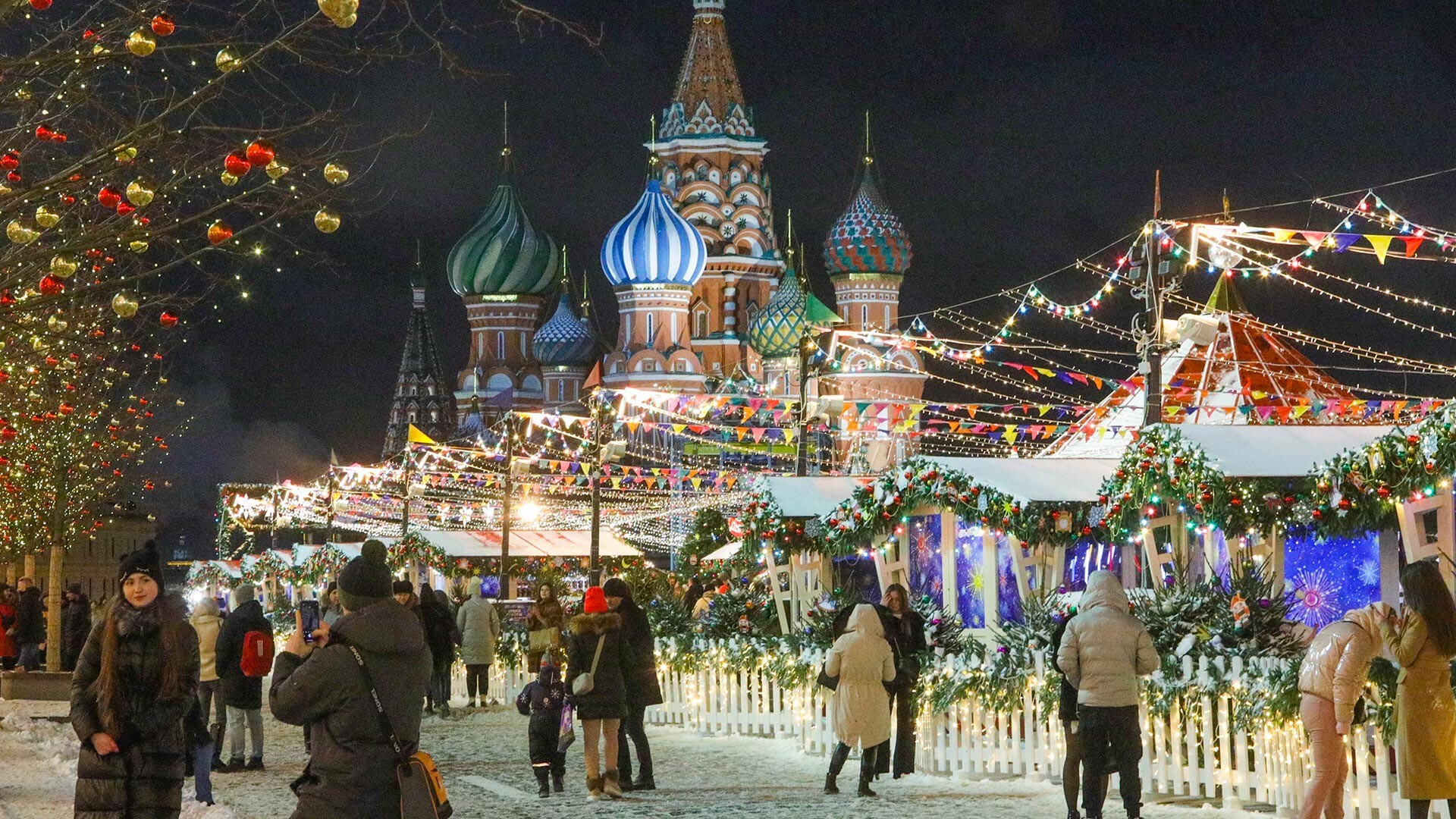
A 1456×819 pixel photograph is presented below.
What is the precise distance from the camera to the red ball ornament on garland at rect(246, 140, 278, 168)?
6.58 metres

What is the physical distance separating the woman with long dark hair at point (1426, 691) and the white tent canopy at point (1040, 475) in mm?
6116

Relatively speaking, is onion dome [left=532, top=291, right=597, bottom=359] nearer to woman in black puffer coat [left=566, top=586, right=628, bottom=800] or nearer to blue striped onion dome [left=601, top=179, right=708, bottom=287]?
blue striped onion dome [left=601, top=179, right=708, bottom=287]

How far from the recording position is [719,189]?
331ft

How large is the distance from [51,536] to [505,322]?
91192 millimetres

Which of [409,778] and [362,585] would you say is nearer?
[409,778]

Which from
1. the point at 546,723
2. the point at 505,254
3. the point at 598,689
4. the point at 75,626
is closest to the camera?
the point at 598,689

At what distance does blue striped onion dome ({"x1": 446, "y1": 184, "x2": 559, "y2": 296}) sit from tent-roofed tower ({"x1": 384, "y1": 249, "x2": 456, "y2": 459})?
10524mm

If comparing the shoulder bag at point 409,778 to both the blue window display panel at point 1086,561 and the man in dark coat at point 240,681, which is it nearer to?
the man in dark coat at point 240,681

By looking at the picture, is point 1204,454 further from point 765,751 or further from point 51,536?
point 51,536

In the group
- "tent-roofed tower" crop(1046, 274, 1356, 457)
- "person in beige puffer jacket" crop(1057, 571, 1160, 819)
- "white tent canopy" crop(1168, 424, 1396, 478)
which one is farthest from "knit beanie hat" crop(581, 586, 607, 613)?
"tent-roofed tower" crop(1046, 274, 1356, 457)

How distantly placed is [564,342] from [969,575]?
306ft

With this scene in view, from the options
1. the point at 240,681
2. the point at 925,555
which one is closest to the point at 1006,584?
the point at 925,555

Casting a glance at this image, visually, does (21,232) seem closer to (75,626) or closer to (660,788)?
(660,788)

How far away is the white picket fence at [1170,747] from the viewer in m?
10.3
